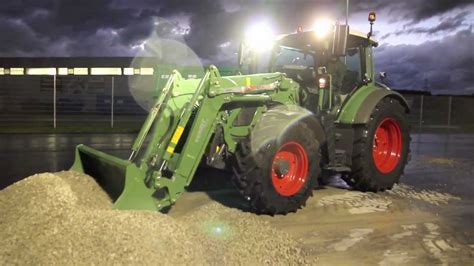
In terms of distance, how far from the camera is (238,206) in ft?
20.7

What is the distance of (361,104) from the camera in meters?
7.40

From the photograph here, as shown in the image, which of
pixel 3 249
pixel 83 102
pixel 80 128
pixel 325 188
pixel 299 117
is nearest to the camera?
pixel 3 249

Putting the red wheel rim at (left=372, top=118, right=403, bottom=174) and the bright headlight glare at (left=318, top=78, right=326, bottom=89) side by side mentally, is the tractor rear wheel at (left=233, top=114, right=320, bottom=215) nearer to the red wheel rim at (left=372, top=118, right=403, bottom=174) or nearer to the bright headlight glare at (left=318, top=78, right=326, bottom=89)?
the bright headlight glare at (left=318, top=78, right=326, bottom=89)

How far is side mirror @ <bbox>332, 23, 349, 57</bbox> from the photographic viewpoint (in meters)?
6.43

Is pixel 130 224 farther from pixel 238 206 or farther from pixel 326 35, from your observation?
pixel 326 35

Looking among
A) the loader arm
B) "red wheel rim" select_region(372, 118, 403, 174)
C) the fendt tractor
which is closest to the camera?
the loader arm

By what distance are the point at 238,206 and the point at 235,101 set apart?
1.34 metres

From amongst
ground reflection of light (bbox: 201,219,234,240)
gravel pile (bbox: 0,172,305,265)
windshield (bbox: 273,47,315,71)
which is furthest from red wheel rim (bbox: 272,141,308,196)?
windshield (bbox: 273,47,315,71)

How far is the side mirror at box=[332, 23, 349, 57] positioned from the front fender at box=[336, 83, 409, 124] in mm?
1152

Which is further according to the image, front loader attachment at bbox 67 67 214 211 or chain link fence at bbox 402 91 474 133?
chain link fence at bbox 402 91 474 133

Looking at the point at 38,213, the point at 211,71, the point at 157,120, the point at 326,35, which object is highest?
the point at 326,35

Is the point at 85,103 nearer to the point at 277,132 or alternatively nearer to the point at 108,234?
the point at 277,132

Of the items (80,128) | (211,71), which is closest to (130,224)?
(211,71)

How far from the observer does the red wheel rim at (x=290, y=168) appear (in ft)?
20.1
